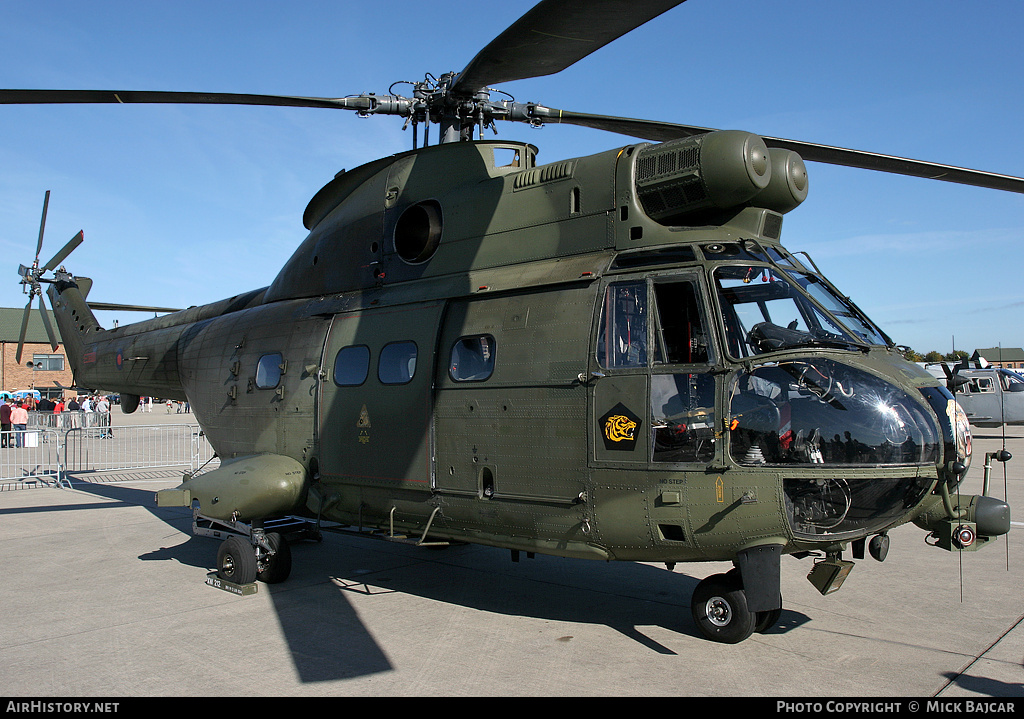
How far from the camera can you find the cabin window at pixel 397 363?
689cm

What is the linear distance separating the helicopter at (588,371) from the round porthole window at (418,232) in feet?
0.10

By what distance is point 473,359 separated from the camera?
6457mm

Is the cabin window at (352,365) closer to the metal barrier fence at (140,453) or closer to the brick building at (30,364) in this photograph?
the metal barrier fence at (140,453)

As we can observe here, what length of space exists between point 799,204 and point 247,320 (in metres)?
6.49

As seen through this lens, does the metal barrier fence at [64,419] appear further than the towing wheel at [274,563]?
Yes

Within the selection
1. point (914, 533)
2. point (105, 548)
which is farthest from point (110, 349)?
point (914, 533)

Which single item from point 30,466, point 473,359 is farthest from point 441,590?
point 30,466

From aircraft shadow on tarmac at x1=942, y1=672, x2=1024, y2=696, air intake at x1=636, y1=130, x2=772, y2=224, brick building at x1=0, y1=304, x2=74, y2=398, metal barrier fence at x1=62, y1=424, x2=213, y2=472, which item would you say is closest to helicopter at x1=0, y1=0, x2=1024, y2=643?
air intake at x1=636, y1=130, x2=772, y2=224

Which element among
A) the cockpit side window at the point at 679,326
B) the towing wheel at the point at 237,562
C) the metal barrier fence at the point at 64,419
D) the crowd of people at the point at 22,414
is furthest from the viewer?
the metal barrier fence at the point at 64,419

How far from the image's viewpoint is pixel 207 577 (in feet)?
26.6

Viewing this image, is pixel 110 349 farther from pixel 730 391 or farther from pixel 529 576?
pixel 730 391

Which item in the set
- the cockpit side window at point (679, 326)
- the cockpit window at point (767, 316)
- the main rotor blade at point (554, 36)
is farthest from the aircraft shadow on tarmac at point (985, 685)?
the main rotor blade at point (554, 36)

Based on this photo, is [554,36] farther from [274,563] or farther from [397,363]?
[274,563]

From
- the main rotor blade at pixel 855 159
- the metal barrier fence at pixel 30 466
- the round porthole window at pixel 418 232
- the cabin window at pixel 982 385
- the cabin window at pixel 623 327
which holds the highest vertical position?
the main rotor blade at pixel 855 159
